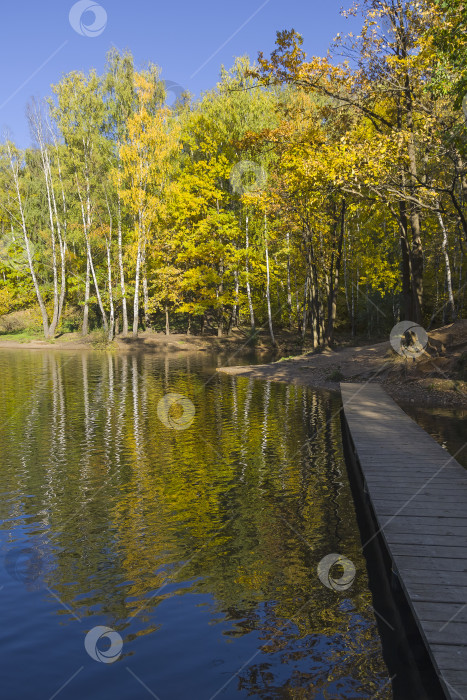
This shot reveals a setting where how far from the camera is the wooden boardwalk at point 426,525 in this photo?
16.4 feet

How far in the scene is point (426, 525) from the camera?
774 cm

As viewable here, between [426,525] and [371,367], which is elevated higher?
[371,367]

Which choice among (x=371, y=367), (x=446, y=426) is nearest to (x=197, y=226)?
(x=371, y=367)

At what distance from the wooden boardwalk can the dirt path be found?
22.7 feet

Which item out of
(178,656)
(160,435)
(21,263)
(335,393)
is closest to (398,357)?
(335,393)

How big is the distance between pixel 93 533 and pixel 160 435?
6940mm

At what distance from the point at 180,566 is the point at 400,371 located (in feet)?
58.5

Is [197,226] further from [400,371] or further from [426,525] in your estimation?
[426,525]

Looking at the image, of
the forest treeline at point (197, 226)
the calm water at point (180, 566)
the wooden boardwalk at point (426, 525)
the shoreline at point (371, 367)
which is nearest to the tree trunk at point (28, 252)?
the forest treeline at point (197, 226)

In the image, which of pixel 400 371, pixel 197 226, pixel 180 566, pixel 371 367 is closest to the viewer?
pixel 180 566

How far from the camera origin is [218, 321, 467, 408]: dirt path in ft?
70.2

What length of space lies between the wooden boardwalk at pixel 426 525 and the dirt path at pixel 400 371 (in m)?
6.92

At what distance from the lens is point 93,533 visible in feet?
29.4

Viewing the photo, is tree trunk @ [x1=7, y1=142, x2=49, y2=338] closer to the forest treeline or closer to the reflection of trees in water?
the forest treeline
